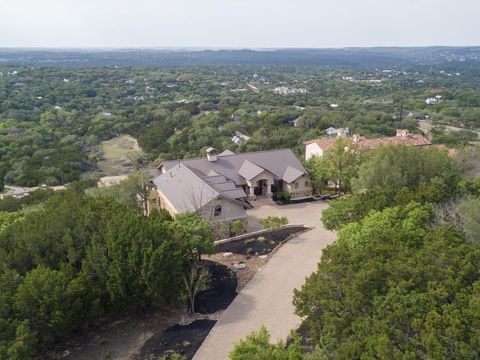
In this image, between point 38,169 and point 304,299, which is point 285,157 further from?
point 38,169

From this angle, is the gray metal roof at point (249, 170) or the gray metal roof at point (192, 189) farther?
the gray metal roof at point (249, 170)

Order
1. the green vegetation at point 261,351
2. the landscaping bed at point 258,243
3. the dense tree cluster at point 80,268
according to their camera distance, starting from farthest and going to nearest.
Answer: the landscaping bed at point 258,243
the dense tree cluster at point 80,268
the green vegetation at point 261,351

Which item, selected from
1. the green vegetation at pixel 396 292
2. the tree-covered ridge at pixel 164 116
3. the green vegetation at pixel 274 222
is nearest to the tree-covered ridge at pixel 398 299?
the green vegetation at pixel 396 292

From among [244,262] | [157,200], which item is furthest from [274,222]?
[157,200]

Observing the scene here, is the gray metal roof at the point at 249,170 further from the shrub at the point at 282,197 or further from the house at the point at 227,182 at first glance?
the shrub at the point at 282,197

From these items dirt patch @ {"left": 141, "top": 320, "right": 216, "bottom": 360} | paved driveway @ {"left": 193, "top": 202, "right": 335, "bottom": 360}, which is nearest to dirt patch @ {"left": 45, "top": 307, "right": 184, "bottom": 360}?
dirt patch @ {"left": 141, "top": 320, "right": 216, "bottom": 360}

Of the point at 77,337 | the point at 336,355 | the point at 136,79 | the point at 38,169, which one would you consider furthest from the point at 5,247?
the point at 136,79
